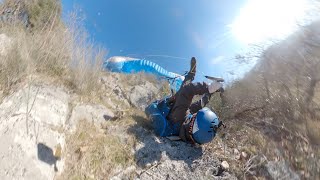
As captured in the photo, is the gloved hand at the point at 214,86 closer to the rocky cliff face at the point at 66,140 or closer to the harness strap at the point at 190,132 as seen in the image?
the harness strap at the point at 190,132

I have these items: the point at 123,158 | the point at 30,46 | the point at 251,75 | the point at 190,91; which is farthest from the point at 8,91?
the point at 251,75

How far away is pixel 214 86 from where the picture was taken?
439 centimetres

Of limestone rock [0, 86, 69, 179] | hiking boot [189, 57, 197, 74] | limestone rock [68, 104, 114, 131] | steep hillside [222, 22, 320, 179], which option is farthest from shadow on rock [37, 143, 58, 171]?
hiking boot [189, 57, 197, 74]

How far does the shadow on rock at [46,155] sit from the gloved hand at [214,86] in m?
2.15

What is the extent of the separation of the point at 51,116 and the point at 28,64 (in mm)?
692

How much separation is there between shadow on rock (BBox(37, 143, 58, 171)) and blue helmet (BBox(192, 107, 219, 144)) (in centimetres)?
180

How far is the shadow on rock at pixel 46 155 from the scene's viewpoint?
2.93 m

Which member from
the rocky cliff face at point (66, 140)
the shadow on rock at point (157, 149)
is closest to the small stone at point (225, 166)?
the rocky cliff face at point (66, 140)

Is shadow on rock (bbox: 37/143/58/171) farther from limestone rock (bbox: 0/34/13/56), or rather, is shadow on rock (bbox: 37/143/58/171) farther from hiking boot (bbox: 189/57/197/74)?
hiking boot (bbox: 189/57/197/74)

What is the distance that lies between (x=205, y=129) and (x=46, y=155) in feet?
6.46

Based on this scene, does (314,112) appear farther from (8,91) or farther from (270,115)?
(8,91)

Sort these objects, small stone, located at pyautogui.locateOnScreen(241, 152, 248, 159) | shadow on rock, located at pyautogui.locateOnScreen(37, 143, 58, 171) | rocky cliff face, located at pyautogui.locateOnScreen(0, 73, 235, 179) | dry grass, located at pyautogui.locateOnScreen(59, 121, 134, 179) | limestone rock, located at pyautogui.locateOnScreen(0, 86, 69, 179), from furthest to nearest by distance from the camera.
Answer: small stone, located at pyautogui.locateOnScreen(241, 152, 248, 159)
dry grass, located at pyautogui.locateOnScreen(59, 121, 134, 179)
shadow on rock, located at pyautogui.locateOnScreen(37, 143, 58, 171)
rocky cliff face, located at pyautogui.locateOnScreen(0, 73, 235, 179)
limestone rock, located at pyautogui.locateOnScreen(0, 86, 69, 179)

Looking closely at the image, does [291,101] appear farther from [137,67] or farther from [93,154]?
[137,67]

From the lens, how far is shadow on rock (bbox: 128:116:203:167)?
385 centimetres
